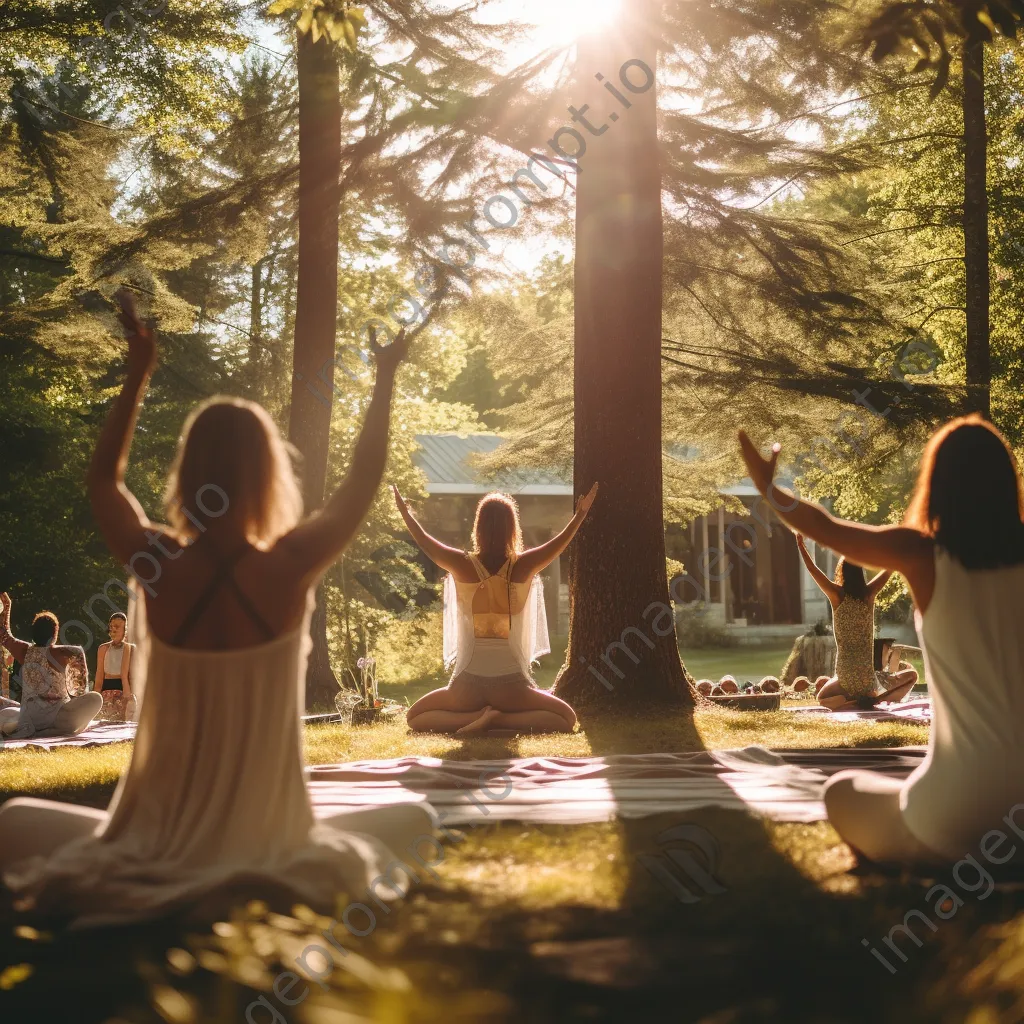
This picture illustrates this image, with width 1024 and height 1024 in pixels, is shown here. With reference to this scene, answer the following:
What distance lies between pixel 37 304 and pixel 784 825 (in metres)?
13.2

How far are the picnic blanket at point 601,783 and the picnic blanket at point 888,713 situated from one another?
284cm

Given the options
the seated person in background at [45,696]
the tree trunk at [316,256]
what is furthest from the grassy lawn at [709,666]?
the seated person in background at [45,696]

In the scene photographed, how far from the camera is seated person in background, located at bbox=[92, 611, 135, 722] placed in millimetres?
11914

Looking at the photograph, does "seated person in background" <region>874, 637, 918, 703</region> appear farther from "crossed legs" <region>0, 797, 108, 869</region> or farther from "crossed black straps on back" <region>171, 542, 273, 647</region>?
"crossed legs" <region>0, 797, 108, 869</region>

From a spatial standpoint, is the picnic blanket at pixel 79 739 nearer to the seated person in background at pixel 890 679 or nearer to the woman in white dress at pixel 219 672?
the woman in white dress at pixel 219 672

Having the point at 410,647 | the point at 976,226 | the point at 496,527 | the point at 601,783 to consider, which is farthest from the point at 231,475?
the point at 410,647

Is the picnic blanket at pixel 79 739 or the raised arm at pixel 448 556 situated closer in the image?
the raised arm at pixel 448 556

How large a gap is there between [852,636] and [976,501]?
6.98 meters

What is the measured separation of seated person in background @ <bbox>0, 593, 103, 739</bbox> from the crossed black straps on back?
756cm

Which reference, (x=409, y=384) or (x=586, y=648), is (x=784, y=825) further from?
(x=409, y=384)

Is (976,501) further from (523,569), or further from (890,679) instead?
(890,679)

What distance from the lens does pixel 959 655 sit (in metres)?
3.59

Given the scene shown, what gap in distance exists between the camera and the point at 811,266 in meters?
11.5

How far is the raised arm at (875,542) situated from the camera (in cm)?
372
